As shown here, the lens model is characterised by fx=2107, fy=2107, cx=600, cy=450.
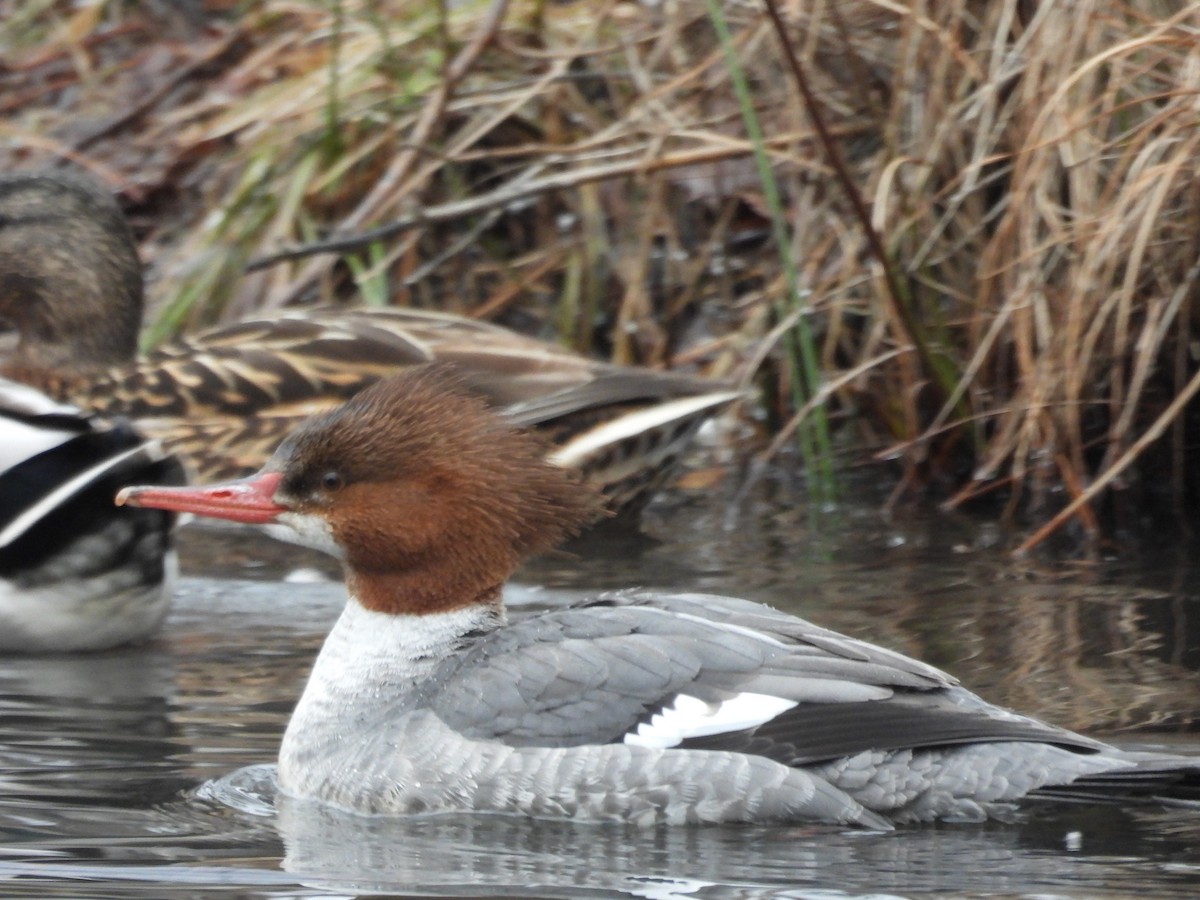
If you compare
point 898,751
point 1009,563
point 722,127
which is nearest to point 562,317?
point 722,127

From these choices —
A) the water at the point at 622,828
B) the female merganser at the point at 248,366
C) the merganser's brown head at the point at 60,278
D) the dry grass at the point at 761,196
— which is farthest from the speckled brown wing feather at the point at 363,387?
the dry grass at the point at 761,196

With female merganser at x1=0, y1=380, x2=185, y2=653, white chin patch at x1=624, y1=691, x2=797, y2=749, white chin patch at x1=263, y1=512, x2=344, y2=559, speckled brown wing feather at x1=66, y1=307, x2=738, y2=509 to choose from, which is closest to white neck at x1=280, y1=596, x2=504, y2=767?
white chin patch at x1=263, y1=512, x2=344, y2=559

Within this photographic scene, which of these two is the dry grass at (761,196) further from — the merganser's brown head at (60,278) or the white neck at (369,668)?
the white neck at (369,668)

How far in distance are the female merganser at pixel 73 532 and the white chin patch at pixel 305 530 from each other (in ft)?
2.94

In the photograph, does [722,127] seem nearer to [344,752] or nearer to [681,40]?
[681,40]

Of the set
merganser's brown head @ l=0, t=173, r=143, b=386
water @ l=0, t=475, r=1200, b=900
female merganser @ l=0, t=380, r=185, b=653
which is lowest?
water @ l=0, t=475, r=1200, b=900

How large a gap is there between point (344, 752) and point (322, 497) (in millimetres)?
562

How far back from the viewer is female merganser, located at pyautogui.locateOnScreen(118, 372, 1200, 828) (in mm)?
4023

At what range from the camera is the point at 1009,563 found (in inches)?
248

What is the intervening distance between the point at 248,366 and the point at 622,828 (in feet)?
11.0

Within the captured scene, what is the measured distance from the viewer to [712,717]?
4043mm

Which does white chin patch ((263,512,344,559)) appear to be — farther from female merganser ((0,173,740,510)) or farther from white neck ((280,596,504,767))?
female merganser ((0,173,740,510))

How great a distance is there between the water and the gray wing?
0.18 m

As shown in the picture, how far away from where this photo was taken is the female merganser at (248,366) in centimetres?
655
